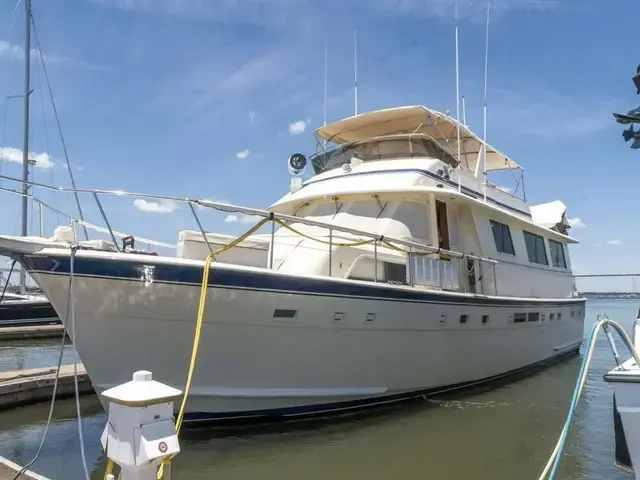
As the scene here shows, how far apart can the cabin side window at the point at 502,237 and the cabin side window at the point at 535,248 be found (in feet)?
3.04

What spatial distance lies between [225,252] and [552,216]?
10743 mm

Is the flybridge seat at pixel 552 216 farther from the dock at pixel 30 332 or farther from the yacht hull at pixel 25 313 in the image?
the yacht hull at pixel 25 313

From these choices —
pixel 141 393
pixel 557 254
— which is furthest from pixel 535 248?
pixel 141 393

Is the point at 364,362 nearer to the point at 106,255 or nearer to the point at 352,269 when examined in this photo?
the point at 352,269

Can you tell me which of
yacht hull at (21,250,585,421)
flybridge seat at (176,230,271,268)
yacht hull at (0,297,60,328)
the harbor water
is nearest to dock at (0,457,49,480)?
the harbor water

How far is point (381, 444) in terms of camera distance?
624cm

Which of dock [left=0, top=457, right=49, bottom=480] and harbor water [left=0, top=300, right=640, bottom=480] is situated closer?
dock [left=0, top=457, right=49, bottom=480]

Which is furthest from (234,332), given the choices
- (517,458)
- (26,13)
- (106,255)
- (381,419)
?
(26,13)

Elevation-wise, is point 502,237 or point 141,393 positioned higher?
point 502,237

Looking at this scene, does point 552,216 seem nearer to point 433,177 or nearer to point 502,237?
point 502,237

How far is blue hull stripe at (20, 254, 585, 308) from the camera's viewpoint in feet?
17.3

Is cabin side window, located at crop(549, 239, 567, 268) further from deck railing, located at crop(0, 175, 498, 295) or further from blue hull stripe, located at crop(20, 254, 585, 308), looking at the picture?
blue hull stripe, located at crop(20, 254, 585, 308)

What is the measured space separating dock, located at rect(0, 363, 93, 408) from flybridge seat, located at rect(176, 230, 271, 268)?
409 cm

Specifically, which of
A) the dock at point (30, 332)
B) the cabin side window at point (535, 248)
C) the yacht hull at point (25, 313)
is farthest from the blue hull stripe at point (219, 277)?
the yacht hull at point (25, 313)
